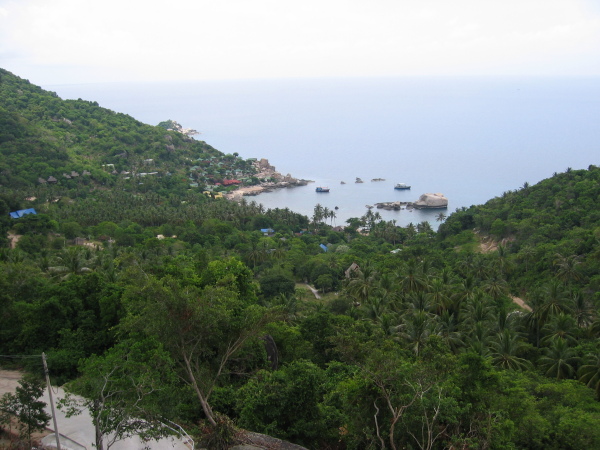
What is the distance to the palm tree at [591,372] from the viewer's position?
52.7 feet

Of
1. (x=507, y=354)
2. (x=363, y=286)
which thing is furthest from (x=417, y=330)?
(x=363, y=286)

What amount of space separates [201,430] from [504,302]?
65.1 ft

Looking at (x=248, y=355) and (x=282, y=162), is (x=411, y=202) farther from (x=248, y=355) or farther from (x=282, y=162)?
(x=248, y=355)

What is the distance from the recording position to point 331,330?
1811cm

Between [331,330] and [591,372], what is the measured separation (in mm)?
8605

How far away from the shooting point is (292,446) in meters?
10.2

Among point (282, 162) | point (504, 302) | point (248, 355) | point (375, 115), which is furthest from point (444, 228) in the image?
point (375, 115)

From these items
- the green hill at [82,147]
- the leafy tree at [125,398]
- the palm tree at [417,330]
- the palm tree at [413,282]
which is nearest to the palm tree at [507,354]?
the palm tree at [417,330]

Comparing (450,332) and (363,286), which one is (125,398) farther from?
(363,286)

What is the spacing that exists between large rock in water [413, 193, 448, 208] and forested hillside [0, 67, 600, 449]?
86.4 feet

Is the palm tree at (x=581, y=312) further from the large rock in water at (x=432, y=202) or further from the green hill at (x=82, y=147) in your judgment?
the green hill at (x=82, y=147)

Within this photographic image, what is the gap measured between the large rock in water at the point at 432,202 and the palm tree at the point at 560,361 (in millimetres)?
58098

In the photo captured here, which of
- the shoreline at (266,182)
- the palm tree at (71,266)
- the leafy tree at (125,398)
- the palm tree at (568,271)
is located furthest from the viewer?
the shoreline at (266,182)

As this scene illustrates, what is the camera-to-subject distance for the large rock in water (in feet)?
246
